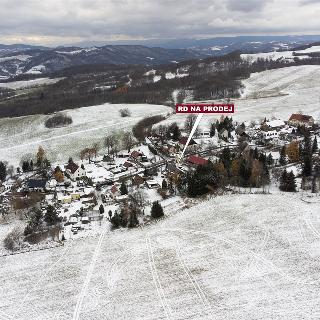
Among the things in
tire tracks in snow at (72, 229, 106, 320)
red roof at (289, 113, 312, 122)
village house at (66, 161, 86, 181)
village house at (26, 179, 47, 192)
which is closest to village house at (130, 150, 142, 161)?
village house at (66, 161, 86, 181)

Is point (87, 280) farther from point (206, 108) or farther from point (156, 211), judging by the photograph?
point (206, 108)

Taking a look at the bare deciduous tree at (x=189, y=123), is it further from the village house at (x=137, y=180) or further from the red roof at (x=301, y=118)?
the village house at (x=137, y=180)

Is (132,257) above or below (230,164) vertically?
below

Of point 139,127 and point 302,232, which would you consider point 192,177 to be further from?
point 139,127

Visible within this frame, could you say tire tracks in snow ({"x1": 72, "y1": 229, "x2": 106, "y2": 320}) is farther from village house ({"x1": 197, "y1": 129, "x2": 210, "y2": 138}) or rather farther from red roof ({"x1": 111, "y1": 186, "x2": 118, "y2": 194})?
village house ({"x1": 197, "y1": 129, "x2": 210, "y2": 138})

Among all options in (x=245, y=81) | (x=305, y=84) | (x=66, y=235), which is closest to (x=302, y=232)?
(x=66, y=235)

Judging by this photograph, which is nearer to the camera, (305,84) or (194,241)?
(194,241)

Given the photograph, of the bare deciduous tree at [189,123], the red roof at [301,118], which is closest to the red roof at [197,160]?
the bare deciduous tree at [189,123]
